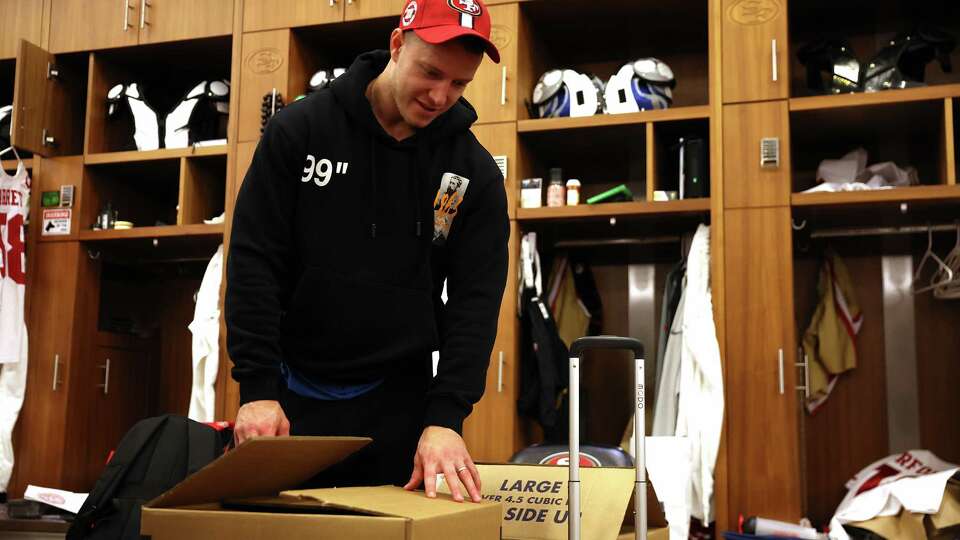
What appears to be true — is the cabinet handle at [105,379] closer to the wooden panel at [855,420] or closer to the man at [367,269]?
the wooden panel at [855,420]

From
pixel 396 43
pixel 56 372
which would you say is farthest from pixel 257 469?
pixel 56 372

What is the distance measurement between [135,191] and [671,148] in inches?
120

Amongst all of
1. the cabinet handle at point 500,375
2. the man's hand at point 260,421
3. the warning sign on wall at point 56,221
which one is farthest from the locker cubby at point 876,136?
the warning sign on wall at point 56,221

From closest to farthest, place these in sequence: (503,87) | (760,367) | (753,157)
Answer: (760,367)
(753,157)
(503,87)

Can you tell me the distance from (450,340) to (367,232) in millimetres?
226

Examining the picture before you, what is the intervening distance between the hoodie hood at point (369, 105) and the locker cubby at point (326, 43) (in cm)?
296

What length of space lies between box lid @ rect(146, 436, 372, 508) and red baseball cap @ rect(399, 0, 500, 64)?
0.61 m

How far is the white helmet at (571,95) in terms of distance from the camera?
4371mm

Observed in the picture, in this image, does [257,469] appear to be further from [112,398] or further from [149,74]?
[149,74]

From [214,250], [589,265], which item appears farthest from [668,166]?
[214,250]

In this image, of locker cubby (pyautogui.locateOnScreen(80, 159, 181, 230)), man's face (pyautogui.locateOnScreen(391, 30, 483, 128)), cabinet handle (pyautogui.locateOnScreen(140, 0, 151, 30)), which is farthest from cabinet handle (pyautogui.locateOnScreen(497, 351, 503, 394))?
man's face (pyautogui.locateOnScreen(391, 30, 483, 128))

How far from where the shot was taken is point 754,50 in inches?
161

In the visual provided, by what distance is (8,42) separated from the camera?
17.4 ft

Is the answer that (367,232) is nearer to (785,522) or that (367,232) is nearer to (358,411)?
(358,411)
